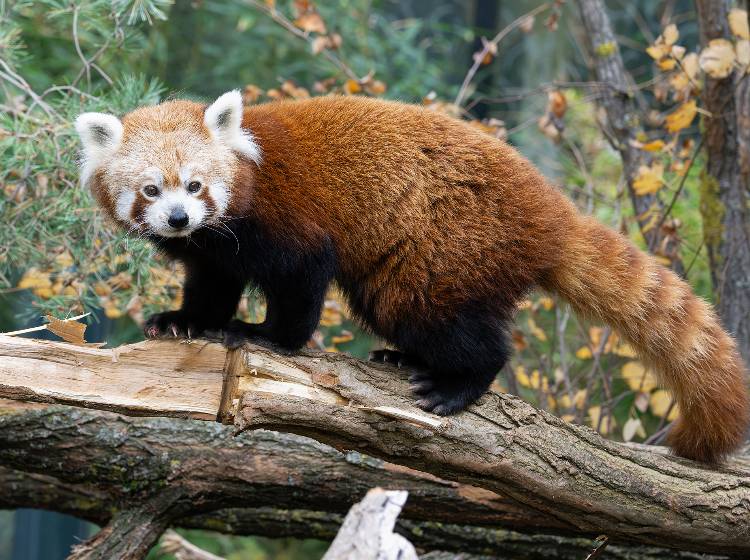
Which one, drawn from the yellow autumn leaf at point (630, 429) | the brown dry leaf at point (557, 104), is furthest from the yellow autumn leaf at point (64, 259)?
the yellow autumn leaf at point (630, 429)

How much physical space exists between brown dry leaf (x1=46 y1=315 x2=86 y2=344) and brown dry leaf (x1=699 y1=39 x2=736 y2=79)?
259 centimetres

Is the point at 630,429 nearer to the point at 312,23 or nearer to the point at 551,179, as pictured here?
the point at 551,179

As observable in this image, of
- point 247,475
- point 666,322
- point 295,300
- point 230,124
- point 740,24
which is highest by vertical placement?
point 740,24

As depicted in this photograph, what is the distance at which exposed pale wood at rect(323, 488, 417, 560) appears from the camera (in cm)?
210

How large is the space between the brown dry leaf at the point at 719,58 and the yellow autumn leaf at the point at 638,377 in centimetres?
144

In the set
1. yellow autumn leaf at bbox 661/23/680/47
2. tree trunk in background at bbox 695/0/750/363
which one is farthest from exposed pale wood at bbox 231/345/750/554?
yellow autumn leaf at bbox 661/23/680/47

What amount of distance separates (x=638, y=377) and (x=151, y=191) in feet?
8.44

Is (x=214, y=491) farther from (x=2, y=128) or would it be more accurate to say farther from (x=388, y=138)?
(x=2, y=128)

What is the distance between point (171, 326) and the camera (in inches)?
130

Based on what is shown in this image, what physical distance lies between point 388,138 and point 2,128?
1774 millimetres

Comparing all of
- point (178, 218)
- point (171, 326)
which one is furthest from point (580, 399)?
point (178, 218)

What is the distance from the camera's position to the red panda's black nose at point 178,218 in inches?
118

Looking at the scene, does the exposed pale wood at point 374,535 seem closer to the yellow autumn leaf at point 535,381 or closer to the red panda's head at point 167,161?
the red panda's head at point 167,161

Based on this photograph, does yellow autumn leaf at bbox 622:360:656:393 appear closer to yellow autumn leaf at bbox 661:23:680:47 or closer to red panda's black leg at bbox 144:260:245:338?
yellow autumn leaf at bbox 661:23:680:47
